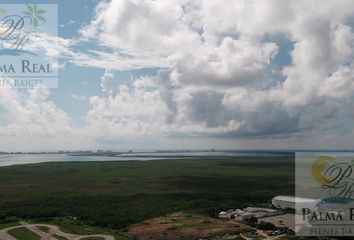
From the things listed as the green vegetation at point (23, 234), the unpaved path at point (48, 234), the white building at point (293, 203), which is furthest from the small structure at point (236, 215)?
the green vegetation at point (23, 234)

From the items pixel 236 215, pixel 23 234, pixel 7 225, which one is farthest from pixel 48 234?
pixel 236 215

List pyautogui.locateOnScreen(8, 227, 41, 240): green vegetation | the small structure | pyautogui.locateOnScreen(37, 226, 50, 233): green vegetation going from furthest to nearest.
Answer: the small structure
pyautogui.locateOnScreen(37, 226, 50, 233): green vegetation
pyautogui.locateOnScreen(8, 227, 41, 240): green vegetation

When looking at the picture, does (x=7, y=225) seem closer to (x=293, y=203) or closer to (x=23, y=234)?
(x=23, y=234)

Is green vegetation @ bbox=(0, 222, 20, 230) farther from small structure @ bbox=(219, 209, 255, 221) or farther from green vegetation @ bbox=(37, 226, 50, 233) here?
small structure @ bbox=(219, 209, 255, 221)

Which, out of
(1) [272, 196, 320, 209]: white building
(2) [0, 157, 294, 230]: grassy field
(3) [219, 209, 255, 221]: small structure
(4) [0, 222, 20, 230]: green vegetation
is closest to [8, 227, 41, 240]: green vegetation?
(4) [0, 222, 20, 230]: green vegetation

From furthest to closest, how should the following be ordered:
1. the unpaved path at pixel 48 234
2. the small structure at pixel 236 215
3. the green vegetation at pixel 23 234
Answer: the small structure at pixel 236 215 → the unpaved path at pixel 48 234 → the green vegetation at pixel 23 234

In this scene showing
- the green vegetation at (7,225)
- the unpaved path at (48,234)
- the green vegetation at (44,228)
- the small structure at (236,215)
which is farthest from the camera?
the small structure at (236,215)

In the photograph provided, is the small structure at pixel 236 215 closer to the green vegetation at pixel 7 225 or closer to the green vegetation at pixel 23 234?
the green vegetation at pixel 23 234

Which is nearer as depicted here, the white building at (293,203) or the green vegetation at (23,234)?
the green vegetation at (23,234)

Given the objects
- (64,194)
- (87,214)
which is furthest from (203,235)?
(64,194)
